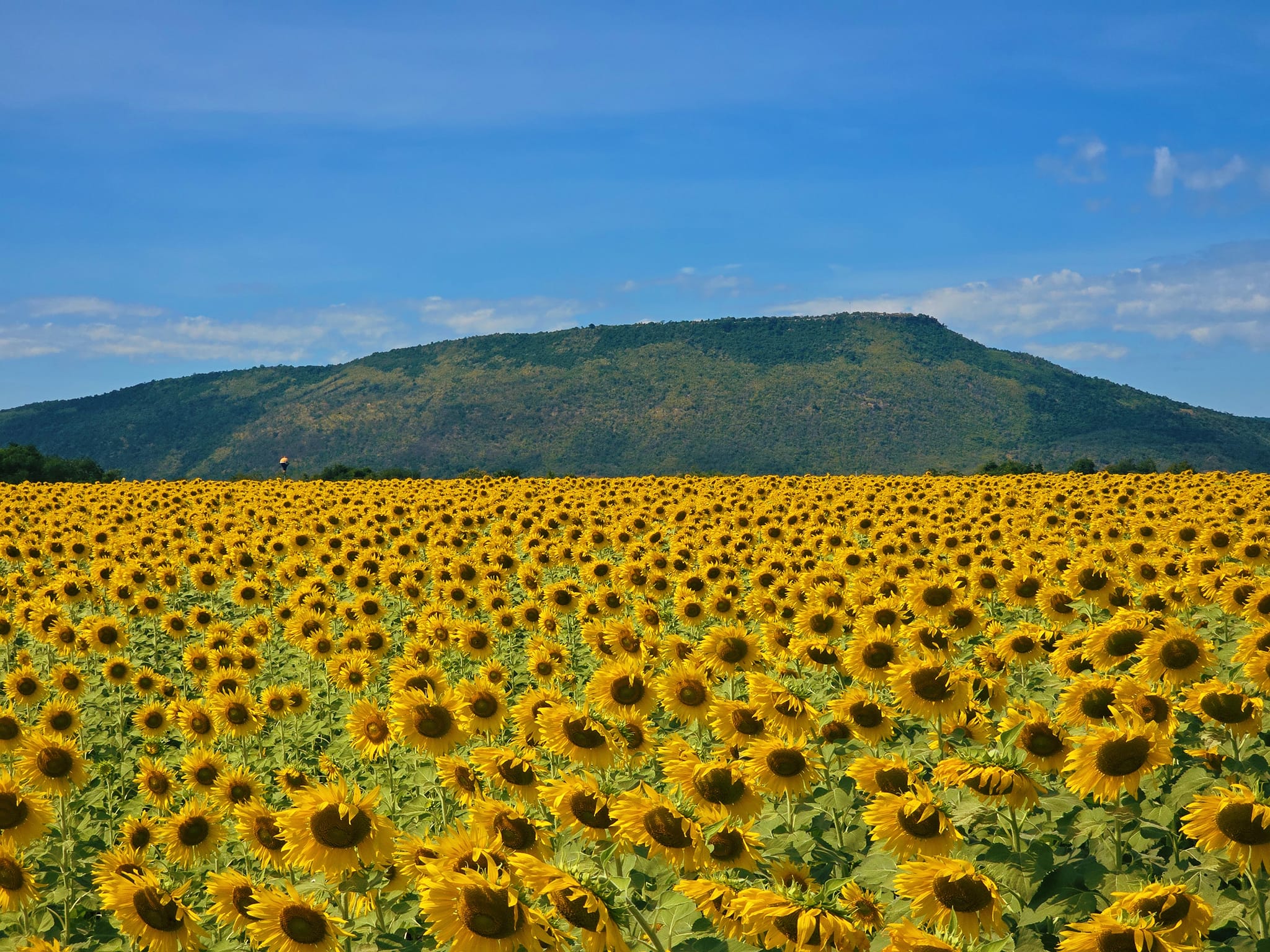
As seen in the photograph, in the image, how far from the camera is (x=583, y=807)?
216 inches

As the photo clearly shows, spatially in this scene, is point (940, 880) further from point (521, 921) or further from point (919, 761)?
point (919, 761)

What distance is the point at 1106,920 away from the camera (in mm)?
4043

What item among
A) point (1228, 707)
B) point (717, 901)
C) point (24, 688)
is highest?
point (1228, 707)

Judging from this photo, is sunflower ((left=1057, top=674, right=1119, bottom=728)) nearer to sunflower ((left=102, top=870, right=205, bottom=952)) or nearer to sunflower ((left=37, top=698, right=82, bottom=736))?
sunflower ((left=102, top=870, right=205, bottom=952))

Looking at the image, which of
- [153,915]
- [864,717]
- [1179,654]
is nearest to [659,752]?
[864,717]

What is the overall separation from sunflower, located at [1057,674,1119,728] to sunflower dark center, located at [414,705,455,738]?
4.91 metres

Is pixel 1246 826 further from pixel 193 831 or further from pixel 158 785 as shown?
pixel 158 785

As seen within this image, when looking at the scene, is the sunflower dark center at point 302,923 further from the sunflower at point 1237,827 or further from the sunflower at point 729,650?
the sunflower at point 729,650

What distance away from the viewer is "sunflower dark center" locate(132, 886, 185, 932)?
5801 mm

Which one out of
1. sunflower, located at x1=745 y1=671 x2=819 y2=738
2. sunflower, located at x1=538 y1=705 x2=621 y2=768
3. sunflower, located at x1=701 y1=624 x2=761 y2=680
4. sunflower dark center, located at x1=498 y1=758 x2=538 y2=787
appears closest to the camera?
sunflower dark center, located at x1=498 y1=758 x2=538 y2=787

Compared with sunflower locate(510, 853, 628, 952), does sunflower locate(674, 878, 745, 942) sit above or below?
below

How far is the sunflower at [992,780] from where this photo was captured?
5.63m

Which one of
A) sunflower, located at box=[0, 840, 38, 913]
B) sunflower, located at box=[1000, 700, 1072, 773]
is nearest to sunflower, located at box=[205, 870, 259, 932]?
sunflower, located at box=[0, 840, 38, 913]

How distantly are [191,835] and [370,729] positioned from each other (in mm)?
1648
